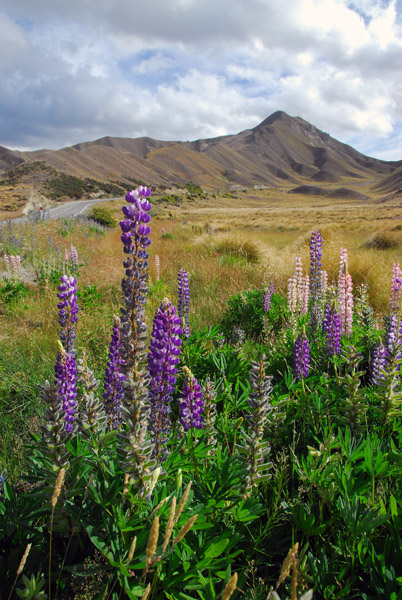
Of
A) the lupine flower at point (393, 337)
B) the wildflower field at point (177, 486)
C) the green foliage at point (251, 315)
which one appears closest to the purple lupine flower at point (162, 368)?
the wildflower field at point (177, 486)

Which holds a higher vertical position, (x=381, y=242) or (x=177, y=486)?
(x=381, y=242)

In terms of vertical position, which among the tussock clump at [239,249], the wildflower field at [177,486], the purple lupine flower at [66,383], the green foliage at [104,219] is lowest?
the wildflower field at [177,486]

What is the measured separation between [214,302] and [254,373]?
4309mm

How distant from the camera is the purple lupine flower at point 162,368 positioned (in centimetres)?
162

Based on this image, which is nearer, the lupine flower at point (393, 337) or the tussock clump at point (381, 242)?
the lupine flower at point (393, 337)

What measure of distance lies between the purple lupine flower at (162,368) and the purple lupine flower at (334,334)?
1.82 metres

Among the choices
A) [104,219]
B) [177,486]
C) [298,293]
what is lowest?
Result: [177,486]

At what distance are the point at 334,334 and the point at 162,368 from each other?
1970 millimetres

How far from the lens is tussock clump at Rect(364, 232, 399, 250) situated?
15422mm

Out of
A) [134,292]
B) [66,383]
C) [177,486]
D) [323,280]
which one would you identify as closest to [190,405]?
[177,486]

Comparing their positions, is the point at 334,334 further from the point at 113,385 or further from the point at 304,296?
the point at 113,385

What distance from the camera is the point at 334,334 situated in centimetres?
308

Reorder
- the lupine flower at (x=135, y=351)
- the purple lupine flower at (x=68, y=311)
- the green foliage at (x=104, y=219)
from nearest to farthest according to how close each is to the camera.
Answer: the lupine flower at (x=135, y=351) → the purple lupine flower at (x=68, y=311) → the green foliage at (x=104, y=219)

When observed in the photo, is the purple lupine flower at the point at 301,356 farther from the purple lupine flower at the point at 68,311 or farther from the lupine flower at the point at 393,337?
the purple lupine flower at the point at 68,311
